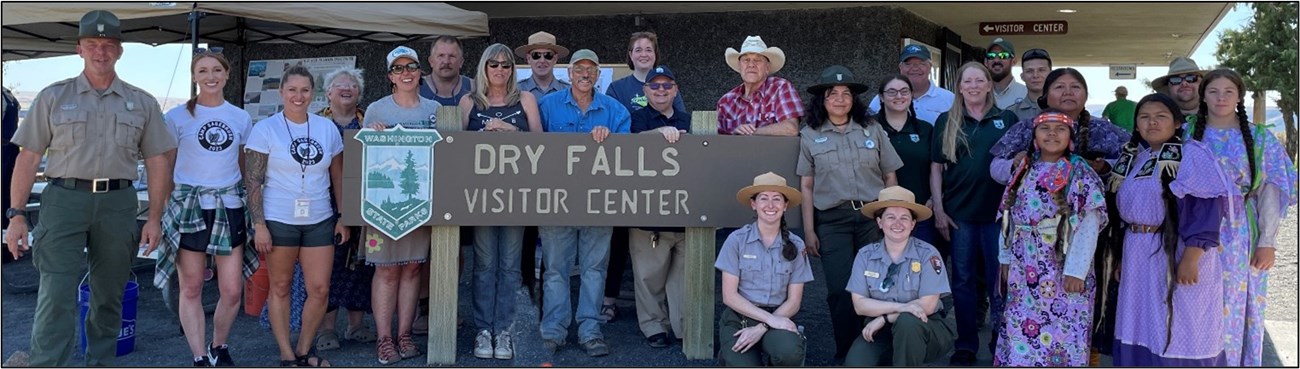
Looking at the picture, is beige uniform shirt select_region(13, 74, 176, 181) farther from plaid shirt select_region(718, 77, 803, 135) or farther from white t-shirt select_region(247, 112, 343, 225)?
plaid shirt select_region(718, 77, 803, 135)

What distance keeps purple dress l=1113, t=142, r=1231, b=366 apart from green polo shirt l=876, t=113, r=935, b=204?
98 centimetres

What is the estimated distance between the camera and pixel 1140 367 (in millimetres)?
4465

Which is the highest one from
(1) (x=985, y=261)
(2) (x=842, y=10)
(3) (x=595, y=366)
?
(2) (x=842, y=10)

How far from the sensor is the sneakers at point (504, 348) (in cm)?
512

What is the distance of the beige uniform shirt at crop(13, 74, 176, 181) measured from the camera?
14.4ft

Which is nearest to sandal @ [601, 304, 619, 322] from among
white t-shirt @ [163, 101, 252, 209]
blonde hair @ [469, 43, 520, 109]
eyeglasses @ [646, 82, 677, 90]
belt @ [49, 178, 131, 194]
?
eyeglasses @ [646, 82, 677, 90]

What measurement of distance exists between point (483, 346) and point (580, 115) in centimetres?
124

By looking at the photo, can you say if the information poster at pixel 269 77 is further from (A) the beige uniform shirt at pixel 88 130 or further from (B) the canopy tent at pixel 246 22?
(A) the beige uniform shirt at pixel 88 130

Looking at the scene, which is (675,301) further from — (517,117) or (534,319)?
(517,117)

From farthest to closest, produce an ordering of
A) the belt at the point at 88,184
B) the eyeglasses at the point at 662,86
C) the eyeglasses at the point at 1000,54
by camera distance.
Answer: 1. the eyeglasses at the point at 1000,54
2. the eyeglasses at the point at 662,86
3. the belt at the point at 88,184

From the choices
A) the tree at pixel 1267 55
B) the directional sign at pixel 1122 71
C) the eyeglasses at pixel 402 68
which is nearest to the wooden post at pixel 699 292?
the eyeglasses at pixel 402 68

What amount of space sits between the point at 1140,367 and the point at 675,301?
2.23m

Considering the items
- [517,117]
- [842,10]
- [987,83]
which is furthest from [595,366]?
[842,10]

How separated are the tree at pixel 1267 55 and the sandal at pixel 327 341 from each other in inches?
770
